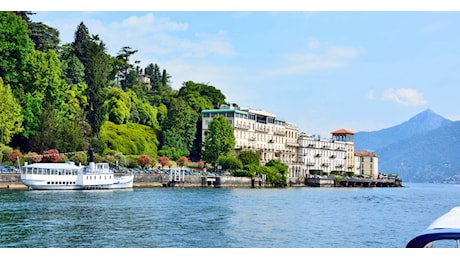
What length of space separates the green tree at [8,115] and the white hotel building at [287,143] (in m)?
30.1

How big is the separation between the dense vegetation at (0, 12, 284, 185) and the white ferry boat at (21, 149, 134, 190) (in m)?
3.49

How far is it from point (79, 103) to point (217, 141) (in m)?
14.5

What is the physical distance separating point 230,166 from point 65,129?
18986 millimetres

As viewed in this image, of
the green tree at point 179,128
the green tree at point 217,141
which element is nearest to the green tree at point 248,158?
the green tree at point 217,141

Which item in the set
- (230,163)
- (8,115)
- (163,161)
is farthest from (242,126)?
(8,115)

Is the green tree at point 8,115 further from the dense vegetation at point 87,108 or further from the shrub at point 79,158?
the shrub at point 79,158

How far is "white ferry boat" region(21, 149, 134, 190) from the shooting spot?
44.2 metres

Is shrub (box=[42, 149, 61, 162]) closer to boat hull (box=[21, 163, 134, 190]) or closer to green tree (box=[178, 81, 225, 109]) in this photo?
boat hull (box=[21, 163, 134, 190])

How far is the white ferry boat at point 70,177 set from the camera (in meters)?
44.2

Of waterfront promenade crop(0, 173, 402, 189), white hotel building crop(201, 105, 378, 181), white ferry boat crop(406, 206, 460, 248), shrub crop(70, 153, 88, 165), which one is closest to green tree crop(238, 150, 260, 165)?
waterfront promenade crop(0, 173, 402, 189)

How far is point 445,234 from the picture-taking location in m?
8.23

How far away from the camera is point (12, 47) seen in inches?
2024
